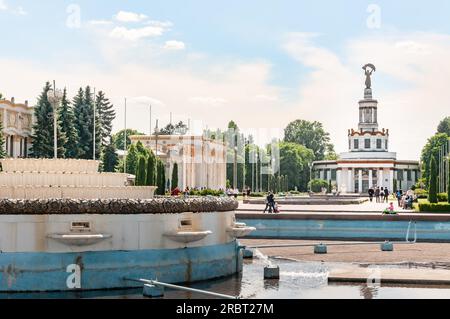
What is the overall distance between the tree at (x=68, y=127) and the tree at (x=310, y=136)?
99.8 meters

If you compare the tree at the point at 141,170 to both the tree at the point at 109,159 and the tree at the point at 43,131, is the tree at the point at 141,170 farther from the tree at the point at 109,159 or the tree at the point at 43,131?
the tree at the point at 109,159

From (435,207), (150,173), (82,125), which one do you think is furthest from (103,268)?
(82,125)

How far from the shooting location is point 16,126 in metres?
76.1

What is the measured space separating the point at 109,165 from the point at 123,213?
64.1 m

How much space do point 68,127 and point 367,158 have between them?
65.3 m

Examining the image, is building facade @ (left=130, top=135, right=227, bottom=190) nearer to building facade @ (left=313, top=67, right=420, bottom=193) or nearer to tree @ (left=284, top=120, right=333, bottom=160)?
building facade @ (left=313, top=67, right=420, bottom=193)

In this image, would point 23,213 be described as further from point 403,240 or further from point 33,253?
point 403,240

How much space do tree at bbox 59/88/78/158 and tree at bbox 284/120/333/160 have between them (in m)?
99.8

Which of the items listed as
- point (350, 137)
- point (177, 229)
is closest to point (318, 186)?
point (350, 137)

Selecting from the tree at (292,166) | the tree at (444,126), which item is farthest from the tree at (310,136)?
the tree at (292,166)

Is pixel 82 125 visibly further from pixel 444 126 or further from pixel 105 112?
pixel 444 126

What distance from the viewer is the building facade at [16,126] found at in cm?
7312

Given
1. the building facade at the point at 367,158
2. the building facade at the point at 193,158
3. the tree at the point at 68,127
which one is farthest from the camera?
the building facade at the point at 367,158

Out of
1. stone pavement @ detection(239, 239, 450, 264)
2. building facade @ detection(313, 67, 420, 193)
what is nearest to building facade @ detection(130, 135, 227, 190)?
building facade @ detection(313, 67, 420, 193)
